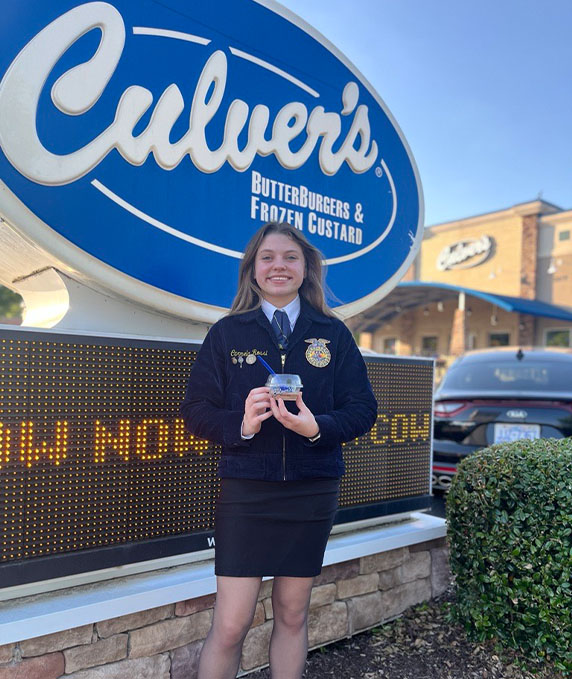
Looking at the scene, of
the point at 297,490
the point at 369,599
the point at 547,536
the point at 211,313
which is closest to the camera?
the point at 297,490

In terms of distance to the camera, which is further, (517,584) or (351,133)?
(351,133)

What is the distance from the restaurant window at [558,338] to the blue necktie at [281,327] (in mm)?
20383

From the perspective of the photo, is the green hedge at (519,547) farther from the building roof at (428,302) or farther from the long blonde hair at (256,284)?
the building roof at (428,302)

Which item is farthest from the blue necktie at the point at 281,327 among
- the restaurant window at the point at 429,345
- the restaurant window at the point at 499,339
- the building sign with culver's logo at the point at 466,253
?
the building sign with culver's logo at the point at 466,253

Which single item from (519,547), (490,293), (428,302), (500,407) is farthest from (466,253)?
(519,547)

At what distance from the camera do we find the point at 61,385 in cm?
209

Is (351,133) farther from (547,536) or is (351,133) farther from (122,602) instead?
(122,602)

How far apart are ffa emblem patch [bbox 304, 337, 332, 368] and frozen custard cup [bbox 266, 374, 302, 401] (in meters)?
0.29

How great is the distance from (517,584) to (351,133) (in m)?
2.53

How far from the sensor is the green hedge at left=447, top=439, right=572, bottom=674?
8.05 ft

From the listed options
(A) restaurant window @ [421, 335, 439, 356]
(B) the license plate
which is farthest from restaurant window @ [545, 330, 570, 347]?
(B) the license plate

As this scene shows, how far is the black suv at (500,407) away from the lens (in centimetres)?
439

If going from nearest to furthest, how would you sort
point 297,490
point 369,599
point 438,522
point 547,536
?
1. point 297,490
2. point 547,536
3. point 369,599
4. point 438,522

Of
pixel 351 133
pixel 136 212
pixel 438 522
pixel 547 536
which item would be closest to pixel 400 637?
pixel 438 522
